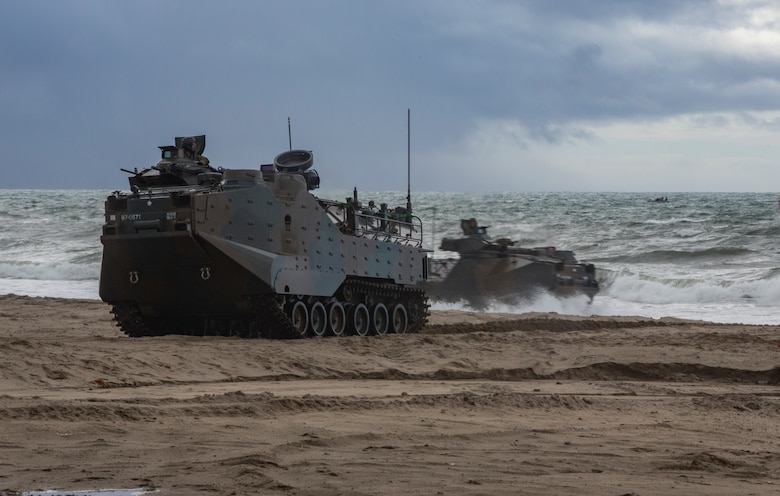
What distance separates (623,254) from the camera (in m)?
42.2

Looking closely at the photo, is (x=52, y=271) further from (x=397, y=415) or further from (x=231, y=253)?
(x=397, y=415)

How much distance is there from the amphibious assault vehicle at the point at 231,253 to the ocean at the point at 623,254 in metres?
5.27

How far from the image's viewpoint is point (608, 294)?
111 feet

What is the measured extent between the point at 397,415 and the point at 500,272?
18303 mm

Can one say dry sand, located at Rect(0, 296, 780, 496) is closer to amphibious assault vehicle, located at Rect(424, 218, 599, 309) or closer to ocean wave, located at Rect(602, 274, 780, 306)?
amphibious assault vehicle, located at Rect(424, 218, 599, 309)

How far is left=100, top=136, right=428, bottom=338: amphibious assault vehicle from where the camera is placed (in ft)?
53.9

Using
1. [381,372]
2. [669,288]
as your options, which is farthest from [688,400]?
[669,288]

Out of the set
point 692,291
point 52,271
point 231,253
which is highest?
point 231,253

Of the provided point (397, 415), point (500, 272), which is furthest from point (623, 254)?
point (397, 415)

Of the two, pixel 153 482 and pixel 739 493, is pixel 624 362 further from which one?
pixel 153 482

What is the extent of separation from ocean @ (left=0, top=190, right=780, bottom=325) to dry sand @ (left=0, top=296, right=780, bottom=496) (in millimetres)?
9641

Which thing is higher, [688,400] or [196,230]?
[196,230]

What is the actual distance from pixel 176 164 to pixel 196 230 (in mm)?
1994

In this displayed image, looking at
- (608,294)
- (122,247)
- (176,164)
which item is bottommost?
(608,294)
